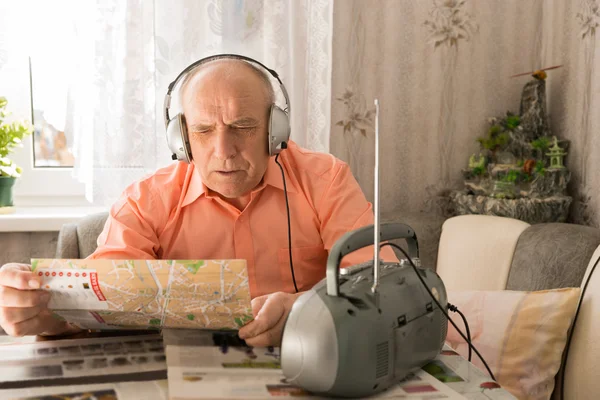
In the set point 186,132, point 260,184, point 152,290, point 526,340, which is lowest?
point 526,340

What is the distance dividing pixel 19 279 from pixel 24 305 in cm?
5

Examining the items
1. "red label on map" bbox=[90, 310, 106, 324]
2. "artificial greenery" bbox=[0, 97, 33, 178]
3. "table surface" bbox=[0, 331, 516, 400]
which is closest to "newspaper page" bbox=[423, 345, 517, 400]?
"table surface" bbox=[0, 331, 516, 400]

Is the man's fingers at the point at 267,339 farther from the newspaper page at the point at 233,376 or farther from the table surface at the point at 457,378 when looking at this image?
the table surface at the point at 457,378

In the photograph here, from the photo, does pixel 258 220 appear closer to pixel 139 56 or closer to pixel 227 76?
pixel 227 76

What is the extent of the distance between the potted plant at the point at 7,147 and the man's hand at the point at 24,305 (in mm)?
1181

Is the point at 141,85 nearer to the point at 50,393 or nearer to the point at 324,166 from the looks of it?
the point at 324,166

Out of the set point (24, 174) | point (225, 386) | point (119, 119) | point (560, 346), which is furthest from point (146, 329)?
point (24, 174)

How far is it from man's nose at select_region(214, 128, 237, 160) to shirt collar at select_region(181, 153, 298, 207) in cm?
14

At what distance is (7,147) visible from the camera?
7.14ft

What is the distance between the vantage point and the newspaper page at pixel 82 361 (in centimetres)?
92

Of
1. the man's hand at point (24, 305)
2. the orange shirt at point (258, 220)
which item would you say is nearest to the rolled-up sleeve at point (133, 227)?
the orange shirt at point (258, 220)

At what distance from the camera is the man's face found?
1.33 metres

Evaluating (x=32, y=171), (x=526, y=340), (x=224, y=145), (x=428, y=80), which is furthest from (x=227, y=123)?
(x=32, y=171)

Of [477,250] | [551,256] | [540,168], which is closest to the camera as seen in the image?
[551,256]
